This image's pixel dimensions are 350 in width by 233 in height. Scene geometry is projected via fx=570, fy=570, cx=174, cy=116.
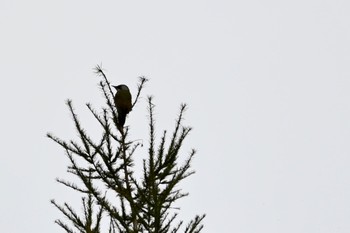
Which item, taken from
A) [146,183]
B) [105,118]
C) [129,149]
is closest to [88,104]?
[105,118]

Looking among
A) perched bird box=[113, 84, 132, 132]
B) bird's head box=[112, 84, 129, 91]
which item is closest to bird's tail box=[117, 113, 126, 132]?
perched bird box=[113, 84, 132, 132]

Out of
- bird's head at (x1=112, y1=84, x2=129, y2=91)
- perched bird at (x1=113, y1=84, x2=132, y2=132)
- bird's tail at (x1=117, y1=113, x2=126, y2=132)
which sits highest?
bird's head at (x1=112, y1=84, x2=129, y2=91)

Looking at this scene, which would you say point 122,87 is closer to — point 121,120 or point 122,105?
point 122,105

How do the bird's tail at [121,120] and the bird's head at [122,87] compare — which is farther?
the bird's head at [122,87]

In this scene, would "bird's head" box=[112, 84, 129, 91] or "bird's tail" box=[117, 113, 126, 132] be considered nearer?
"bird's tail" box=[117, 113, 126, 132]

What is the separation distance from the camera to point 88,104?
16.1 ft

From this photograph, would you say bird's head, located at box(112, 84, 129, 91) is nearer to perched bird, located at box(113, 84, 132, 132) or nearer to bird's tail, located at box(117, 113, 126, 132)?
perched bird, located at box(113, 84, 132, 132)

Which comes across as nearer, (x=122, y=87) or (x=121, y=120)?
(x=121, y=120)

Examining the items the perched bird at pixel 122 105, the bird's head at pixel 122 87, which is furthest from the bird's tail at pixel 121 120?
the bird's head at pixel 122 87

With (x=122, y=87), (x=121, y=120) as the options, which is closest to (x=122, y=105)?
(x=121, y=120)

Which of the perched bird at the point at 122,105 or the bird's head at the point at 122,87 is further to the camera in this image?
the bird's head at the point at 122,87

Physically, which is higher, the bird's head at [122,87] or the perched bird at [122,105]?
the bird's head at [122,87]

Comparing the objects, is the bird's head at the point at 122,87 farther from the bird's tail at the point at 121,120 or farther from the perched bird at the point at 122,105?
the bird's tail at the point at 121,120

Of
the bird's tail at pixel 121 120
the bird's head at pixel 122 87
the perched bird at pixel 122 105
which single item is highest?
the bird's head at pixel 122 87
